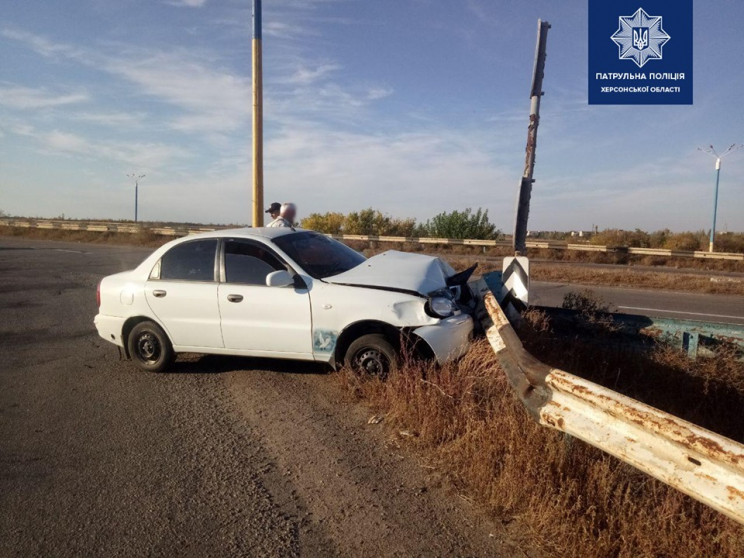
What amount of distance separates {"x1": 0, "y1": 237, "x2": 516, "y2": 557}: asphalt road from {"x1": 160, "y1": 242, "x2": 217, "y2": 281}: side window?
1.15m

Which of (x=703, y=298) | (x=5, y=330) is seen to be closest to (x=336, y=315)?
(x=5, y=330)

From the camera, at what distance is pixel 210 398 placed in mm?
5340

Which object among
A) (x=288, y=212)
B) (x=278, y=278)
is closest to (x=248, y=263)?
(x=278, y=278)

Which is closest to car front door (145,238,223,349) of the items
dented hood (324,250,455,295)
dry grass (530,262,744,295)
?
dented hood (324,250,455,295)

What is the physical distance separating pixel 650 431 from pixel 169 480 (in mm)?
3052

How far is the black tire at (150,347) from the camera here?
6035 millimetres

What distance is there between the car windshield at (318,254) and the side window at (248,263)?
0.62ft

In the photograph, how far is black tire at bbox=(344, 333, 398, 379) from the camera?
4.99 metres

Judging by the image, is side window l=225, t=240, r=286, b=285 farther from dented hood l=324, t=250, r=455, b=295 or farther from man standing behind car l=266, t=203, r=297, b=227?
man standing behind car l=266, t=203, r=297, b=227

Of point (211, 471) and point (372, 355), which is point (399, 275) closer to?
→ point (372, 355)

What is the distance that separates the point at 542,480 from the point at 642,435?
0.88 meters

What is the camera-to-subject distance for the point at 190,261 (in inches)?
235

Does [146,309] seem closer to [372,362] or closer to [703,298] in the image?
[372,362]

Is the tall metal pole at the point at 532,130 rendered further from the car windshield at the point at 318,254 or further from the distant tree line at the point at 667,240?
the distant tree line at the point at 667,240
